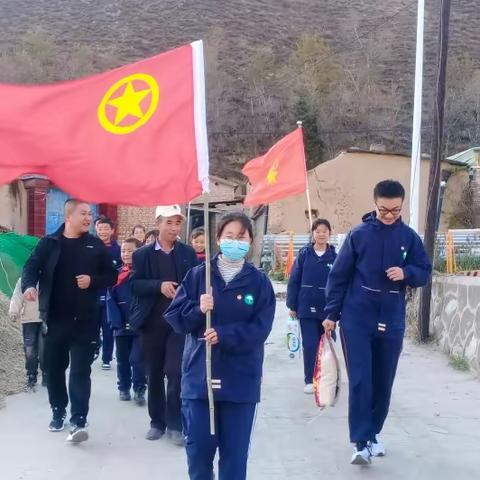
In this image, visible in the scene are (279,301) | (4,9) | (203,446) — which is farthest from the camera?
(4,9)

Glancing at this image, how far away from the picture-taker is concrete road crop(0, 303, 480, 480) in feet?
17.3

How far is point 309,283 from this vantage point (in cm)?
806

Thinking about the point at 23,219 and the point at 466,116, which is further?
the point at 466,116

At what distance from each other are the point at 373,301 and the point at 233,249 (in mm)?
1632

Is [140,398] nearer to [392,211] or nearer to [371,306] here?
[371,306]

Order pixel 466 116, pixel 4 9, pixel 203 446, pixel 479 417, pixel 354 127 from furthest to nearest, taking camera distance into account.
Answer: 1. pixel 4 9
2. pixel 354 127
3. pixel 466 116
4. pixel 479 417
5. pixel 203 446

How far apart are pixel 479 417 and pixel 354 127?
46.8 meters

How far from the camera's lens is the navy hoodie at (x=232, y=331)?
4.03 metres

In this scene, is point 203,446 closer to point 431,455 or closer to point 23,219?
point 431,455

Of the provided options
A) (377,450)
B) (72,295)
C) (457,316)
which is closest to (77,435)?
(72,295)

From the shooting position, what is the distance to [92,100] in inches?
168

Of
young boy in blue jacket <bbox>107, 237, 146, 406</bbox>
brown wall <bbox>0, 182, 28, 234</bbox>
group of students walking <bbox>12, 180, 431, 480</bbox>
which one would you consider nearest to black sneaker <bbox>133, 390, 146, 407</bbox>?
young boy in blue jacket <bbox>107, 237, 146, 406</bbox>

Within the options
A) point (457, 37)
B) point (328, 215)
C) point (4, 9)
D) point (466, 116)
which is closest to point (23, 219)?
point (328, 215)

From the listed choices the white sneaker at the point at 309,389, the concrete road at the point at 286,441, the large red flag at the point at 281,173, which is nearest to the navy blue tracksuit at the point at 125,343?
the concrete road at the point at 286,441
